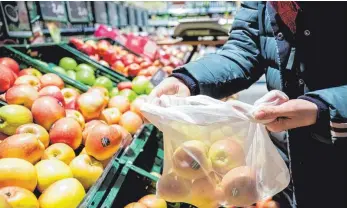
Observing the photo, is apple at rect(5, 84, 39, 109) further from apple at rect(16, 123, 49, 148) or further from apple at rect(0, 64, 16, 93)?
apple at rect(16, 123, 49, 148)

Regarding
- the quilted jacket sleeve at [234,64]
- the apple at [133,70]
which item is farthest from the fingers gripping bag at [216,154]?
the apple at [133,70]

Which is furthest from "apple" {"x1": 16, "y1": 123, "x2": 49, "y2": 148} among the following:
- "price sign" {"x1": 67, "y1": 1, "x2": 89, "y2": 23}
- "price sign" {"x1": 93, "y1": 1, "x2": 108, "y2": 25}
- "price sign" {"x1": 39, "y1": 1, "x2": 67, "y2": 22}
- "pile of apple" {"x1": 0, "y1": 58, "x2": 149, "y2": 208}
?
"price sign" {"x1": 93, "y1": 1, "x2": 108, "y2": 25}

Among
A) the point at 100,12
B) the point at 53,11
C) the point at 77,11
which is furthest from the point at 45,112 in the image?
the point at 100,12

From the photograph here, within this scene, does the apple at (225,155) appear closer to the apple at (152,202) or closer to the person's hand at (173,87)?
the person's hand at (173,87)

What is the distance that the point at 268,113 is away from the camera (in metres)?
0.96

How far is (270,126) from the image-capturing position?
3.35ft

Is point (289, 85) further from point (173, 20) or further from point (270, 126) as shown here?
point (173, 20)

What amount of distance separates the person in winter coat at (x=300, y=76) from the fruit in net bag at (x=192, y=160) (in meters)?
0.22

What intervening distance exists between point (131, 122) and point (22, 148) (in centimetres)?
86

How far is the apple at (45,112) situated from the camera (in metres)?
1.84

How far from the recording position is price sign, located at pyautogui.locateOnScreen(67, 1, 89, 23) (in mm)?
5361

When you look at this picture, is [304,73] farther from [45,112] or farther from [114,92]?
[114,92]

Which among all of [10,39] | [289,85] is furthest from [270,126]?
[10,39]

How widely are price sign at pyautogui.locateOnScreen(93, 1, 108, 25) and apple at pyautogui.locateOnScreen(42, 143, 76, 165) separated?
18.1 ft
